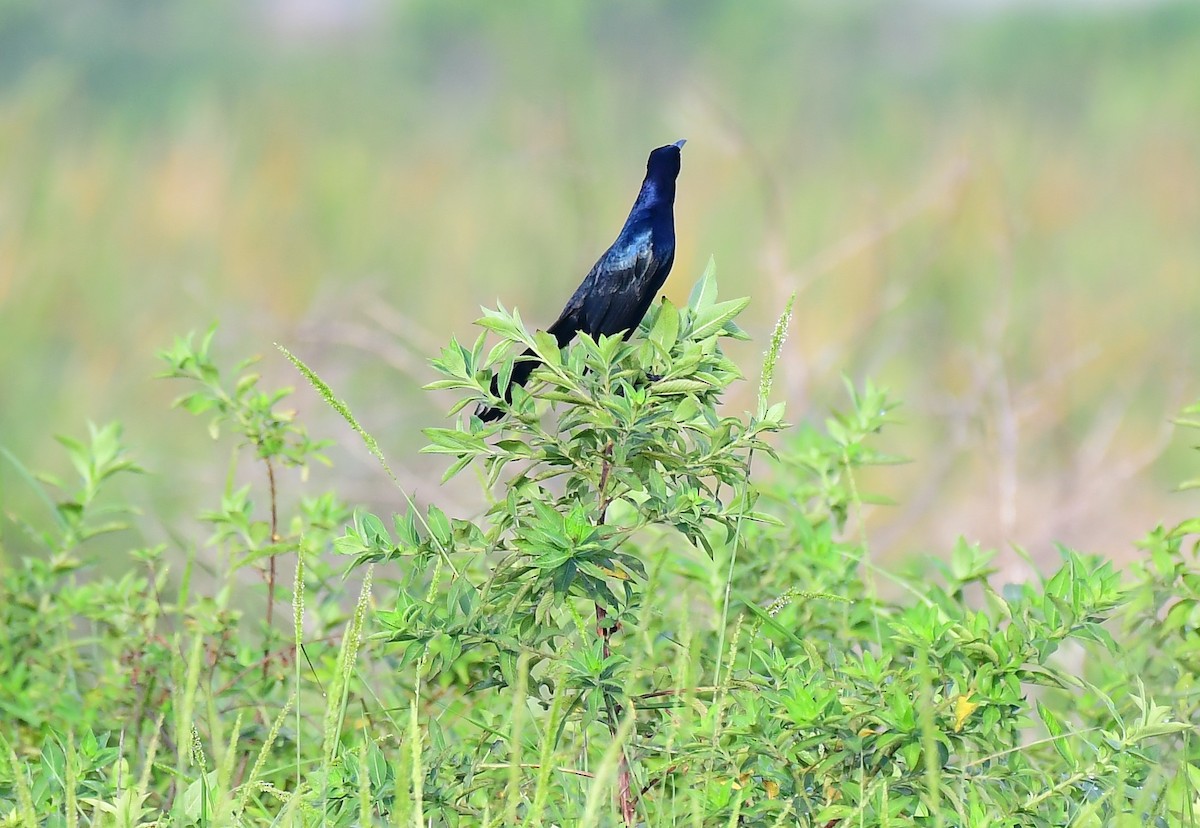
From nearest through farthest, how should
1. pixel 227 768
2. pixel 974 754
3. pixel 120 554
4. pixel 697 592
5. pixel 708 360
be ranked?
pixel 227 768 → pixel 708 360 → pixel 974 754 → pixel 697 592 → pixel 120 554

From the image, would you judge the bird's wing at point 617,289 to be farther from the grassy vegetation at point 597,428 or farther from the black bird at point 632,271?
the grassy vegetation at point 597,428

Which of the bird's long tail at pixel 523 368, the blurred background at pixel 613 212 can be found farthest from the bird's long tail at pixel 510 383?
the blurred background at pixel 613 212

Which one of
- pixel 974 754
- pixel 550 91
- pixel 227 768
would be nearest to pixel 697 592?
pixel 974 754

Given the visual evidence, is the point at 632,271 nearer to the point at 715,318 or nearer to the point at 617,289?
the point at 617,289

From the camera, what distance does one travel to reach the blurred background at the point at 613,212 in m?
6.62

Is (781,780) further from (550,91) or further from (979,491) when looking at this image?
(550,91)

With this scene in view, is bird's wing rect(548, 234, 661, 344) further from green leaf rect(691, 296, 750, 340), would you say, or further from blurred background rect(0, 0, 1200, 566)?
blurred background rect(0, 0, 1200, 566)

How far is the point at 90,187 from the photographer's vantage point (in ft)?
28.0

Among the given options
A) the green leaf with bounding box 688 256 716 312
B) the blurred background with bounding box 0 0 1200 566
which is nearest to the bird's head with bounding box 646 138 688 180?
the green leaf with bounding box 688 256 716 312

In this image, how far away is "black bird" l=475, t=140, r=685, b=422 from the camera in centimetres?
253

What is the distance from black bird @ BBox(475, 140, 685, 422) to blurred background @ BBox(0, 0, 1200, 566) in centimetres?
236

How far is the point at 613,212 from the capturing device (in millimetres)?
7816

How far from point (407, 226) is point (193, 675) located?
269 inches

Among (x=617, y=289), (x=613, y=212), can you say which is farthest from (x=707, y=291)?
(x=613, y=212)
